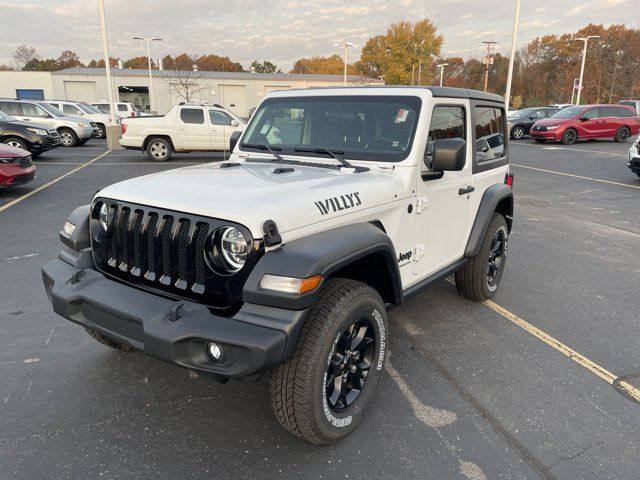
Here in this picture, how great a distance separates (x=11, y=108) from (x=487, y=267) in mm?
19365

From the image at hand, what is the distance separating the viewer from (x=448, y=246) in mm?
3697

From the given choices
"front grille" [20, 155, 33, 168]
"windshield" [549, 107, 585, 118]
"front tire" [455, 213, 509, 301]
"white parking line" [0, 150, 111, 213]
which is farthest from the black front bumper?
Result: "windshield" [549, 107, 585, 118]

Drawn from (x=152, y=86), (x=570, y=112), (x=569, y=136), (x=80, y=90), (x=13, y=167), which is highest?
(x=152, y=86)

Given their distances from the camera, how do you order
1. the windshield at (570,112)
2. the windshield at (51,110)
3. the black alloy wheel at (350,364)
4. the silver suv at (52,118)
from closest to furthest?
the black alloy wheel at (350,364), the silver suv at (52,118), the windshield at (51,110), the windshield at (570,112)

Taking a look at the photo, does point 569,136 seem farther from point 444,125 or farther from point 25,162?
point 25,162

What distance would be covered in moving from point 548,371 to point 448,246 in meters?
1.15

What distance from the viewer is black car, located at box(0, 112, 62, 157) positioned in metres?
12.6

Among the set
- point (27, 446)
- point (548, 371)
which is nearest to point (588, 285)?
point (548, 371)

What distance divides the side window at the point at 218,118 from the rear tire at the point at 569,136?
1483 centimetres

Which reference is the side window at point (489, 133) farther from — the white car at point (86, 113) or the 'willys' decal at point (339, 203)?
the white car at point (86, 113)

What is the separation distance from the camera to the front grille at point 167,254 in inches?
88.9

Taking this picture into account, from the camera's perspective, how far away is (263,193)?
8.02ft

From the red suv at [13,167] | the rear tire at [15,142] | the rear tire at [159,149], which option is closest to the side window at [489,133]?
the red suv at [13,167]

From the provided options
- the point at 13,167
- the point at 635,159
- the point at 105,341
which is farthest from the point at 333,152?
the point at 635,159
